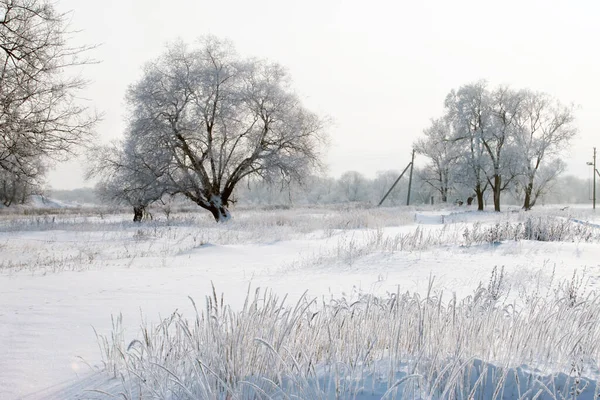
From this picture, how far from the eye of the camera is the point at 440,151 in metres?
42.0

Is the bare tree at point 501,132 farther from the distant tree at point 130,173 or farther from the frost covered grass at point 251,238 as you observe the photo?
the distant tree at point 130,173

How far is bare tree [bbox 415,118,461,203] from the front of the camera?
33.3 m

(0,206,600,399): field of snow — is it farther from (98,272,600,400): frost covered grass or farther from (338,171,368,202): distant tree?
(338,171,368,202): distant tree

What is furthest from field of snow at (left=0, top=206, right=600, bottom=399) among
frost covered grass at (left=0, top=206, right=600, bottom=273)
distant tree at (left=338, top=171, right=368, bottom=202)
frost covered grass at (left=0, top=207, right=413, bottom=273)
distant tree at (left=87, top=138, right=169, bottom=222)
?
distant tree at (left=338, top=171, right=368, bottom=202)

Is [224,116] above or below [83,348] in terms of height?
above

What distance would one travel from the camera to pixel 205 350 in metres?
2.16

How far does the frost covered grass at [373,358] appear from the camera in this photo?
191 cm

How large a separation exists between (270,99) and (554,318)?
2111 cm

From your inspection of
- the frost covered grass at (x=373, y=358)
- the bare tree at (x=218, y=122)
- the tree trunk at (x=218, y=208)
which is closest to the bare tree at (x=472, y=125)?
the bare tree at (x=218, y=122)

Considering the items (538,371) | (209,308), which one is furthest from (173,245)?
(538,371)

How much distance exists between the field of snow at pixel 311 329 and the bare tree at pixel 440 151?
26.1m

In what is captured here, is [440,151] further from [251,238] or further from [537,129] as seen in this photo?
[251,238]

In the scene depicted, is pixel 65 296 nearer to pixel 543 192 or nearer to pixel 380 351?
pixel 380 351

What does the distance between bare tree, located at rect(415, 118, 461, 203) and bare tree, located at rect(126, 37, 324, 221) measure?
14460 mm
